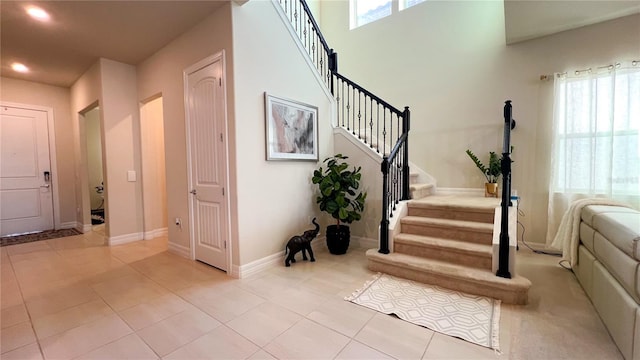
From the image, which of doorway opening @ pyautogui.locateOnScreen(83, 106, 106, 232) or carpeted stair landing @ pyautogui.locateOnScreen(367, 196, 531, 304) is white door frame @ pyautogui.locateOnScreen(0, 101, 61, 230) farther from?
carpeted stair landing @ pyautogui.locateOnScreen(367, 196, 531, 304)

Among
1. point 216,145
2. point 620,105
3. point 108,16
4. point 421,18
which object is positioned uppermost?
point 421,18

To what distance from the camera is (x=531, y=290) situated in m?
2.38

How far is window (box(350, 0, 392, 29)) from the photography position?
4953 millimetres

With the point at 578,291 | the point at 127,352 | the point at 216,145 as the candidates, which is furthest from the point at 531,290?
the point at 216,145

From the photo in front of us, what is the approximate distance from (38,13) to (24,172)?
347 cm

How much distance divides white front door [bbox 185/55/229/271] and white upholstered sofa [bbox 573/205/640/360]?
309 centimetres

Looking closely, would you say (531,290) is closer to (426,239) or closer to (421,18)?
(426,239)

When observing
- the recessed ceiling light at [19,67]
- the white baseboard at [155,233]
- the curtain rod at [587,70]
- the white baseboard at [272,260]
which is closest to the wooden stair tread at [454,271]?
the white baseboard at [272,260]

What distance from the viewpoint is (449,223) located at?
289 cm

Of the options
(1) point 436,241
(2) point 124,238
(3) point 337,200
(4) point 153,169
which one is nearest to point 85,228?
(2) point 124,238

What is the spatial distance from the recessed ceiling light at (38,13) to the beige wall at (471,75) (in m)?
4.38

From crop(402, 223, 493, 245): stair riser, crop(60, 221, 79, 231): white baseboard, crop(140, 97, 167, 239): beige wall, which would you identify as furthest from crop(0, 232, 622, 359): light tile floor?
crop(60, 221, 79, 231): white baseboard

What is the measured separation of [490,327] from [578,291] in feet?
4.05

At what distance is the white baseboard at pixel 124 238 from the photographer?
395 cm
